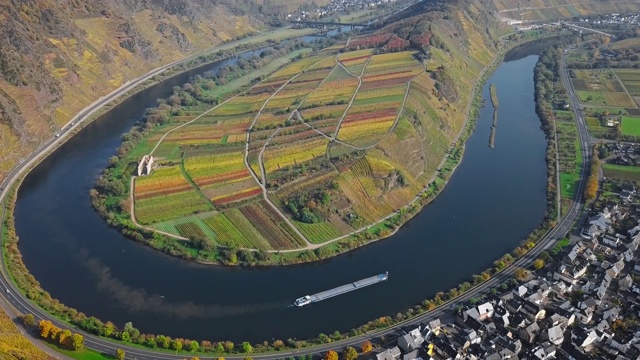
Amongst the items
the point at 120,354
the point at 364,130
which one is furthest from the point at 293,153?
the point at 120,354

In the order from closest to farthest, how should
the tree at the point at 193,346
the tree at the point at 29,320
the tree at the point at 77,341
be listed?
1. the tree at the point at 77,341
2. the tree at the point at 193,346
3. the tree at the point at 29,320

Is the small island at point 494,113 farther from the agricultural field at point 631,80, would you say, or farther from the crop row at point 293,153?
the crop row at point 293,153

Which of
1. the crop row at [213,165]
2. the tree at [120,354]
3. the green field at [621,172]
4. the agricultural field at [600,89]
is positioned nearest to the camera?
the tree at [120,354]

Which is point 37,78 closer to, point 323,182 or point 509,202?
point 323,182

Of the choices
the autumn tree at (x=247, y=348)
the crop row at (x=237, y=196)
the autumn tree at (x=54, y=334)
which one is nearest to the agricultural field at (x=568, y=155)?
the crop row at (x=237, y=196)

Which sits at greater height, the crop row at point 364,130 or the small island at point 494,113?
the crop row at point 364,130

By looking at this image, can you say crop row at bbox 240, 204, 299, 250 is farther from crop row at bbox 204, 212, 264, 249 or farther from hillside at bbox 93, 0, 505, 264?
crop row at bbox 204, 212, 264, 249
